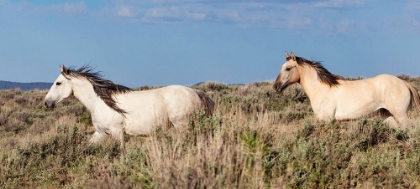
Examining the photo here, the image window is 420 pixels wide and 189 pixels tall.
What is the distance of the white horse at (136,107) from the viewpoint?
11617mm

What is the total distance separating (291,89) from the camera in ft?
77.9

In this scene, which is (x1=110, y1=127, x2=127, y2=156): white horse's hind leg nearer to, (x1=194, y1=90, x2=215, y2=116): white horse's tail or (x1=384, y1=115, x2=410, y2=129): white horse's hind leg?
(x1=194, y1=90, x2=215, y2=116): white horse's tail

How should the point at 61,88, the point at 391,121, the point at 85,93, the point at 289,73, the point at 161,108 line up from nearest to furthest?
the point at 161,108
the point at 391,121
the point at 85,93
the point at 61,88
the point at 289,73

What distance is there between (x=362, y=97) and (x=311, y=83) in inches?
43.5

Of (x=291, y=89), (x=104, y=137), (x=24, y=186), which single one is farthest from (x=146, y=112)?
(x=291, y=89)

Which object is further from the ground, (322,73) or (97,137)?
(322,73)

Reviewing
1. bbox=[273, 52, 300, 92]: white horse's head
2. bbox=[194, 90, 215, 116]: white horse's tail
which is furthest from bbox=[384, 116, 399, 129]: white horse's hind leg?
bbox=[194, 90, 215, 116]: white horse's tail

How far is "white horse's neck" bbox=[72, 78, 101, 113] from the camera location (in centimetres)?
1229

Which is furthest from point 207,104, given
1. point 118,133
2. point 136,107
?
point 118,133

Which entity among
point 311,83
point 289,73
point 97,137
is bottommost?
point 97,137

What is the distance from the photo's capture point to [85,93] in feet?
40.8

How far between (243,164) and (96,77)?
6.75 metres

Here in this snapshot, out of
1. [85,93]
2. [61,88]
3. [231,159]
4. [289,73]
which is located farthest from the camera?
[289,73]

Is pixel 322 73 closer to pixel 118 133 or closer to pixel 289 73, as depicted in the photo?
pixel 289 73
